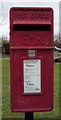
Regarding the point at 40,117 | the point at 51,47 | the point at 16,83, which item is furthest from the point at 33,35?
the point at 40,117

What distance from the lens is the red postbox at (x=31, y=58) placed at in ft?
10.1

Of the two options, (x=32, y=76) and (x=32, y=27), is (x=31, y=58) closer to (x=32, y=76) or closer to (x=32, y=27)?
(x=32, y=76)

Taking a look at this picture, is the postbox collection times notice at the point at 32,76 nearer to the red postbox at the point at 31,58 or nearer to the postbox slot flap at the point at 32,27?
the red postbox at the point at 31,58

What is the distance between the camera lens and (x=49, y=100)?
314 cm

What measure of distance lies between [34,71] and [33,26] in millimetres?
611

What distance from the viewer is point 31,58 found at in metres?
3.07

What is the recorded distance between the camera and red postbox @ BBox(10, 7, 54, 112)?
307 centimetres

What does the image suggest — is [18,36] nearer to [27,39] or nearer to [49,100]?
[27,39]

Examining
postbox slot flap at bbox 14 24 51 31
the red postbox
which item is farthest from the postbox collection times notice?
postbox slot flap at bbox 14 24 51 31

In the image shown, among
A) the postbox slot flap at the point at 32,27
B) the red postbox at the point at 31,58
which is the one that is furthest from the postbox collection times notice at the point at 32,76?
the postbox slot flap at the point at 32,27

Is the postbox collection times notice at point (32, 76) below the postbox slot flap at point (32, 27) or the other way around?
below

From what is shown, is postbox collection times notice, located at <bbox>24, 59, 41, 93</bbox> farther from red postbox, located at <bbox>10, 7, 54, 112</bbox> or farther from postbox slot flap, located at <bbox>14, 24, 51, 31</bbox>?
postbox slot flap, located at <bbox>14, 24, 51, 31</bbox>

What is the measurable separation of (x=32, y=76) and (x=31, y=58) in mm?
252

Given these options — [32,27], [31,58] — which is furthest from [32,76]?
[32,27]
